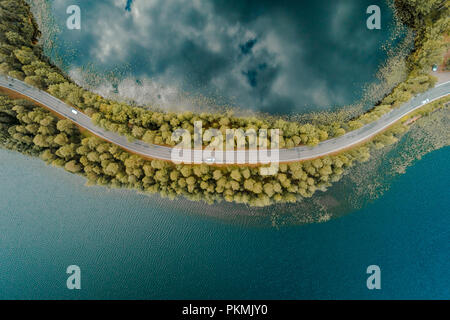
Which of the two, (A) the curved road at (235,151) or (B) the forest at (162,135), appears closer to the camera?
(B) the forest at (162,135)

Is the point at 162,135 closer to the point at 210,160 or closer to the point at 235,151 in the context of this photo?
the point at 210,160

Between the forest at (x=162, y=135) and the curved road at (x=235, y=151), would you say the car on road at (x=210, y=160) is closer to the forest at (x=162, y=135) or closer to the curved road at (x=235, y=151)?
the curved road at (x=235, y=151)

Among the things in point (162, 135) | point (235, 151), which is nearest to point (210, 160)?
point (235, 151)

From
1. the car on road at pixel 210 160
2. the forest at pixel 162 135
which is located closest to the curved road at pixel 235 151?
the car on road at pixel 210 160

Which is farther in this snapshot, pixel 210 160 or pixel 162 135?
pixel 210 160

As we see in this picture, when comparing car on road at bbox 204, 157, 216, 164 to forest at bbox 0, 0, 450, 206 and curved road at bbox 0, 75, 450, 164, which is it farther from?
forest at bbox 0, 0, 450, 206

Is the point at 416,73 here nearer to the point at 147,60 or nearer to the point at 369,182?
the point at 369,182

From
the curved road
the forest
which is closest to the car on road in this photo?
the curved road
